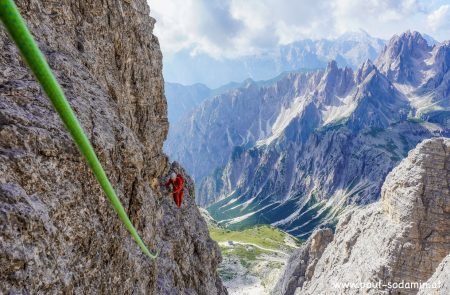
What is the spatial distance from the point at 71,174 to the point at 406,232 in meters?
39.6

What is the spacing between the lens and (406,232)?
39.9 metres

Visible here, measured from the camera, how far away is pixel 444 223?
39250mm

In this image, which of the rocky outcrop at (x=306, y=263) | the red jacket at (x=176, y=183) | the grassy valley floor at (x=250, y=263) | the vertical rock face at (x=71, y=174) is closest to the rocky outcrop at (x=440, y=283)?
the vertical rock face at (x=71, y=174)

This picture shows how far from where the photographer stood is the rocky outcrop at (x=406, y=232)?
37969 mm

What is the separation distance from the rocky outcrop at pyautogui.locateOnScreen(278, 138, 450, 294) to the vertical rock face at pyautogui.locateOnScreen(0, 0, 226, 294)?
25519mm

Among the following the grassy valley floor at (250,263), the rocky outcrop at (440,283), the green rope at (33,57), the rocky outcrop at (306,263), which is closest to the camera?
the green rope at (33,57)

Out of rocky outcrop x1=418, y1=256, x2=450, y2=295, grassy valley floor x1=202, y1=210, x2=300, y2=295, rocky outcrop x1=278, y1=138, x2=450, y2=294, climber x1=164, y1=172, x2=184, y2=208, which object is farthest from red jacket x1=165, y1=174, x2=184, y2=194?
grassy valley floor x1=202, y1=210, x2=300, y2=295

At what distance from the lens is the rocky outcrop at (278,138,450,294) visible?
125 feet

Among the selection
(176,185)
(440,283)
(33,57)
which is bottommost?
(440,283)

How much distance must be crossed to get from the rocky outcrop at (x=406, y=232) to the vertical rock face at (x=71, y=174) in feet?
83.7

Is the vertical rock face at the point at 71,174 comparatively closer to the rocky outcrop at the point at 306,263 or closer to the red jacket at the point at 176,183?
the red jacket at the point at 176,183

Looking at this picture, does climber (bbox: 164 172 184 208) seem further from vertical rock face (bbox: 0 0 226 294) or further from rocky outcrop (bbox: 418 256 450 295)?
rocky outcrop (bbox: 418 256 450 295)

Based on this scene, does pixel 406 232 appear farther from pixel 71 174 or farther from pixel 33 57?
A: pixel 33 57

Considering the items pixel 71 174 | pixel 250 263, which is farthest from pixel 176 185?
pixel 250 263
